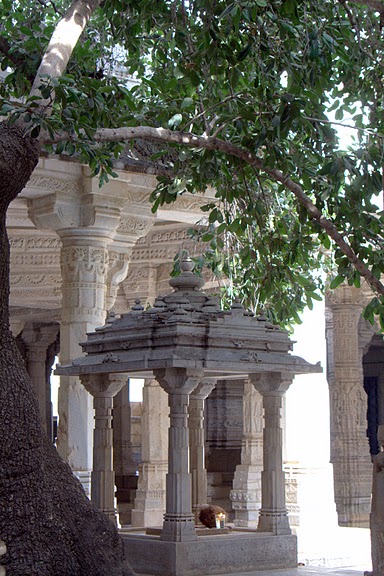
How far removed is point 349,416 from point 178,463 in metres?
9.82

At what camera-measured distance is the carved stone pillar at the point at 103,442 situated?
8.30 metres

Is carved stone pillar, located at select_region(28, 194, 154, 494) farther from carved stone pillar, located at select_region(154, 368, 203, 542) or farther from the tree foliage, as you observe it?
carved stone pillar, located at select_region(154, 368, 203, 542)

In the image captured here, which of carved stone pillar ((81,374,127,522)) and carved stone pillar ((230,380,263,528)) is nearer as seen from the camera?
carved stone pillar ((81,374,127,522))

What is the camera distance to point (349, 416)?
56.1 ft

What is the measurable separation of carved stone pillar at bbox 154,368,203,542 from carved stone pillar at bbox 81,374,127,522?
0.75 m

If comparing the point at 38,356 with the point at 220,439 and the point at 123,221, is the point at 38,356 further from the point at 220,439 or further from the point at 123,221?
the point at 123,221

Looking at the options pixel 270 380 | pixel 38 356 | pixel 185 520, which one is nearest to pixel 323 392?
pixel 270 380

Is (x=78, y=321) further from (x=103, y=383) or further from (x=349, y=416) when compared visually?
(x=349, y=416)

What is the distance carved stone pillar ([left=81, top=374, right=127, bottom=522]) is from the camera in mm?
8305

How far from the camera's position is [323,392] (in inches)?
491

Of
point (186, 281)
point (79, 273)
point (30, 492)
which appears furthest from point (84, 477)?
point (30, 492)

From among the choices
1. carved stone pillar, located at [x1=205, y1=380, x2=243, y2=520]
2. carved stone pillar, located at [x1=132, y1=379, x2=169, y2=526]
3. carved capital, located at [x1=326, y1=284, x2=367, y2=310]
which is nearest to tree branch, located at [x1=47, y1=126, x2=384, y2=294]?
carved stone pillar, located at [x1=132, y1=379, x2=169, y2=526]

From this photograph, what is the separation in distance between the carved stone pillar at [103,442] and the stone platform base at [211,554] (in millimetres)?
342

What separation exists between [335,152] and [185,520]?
2.73 meters
